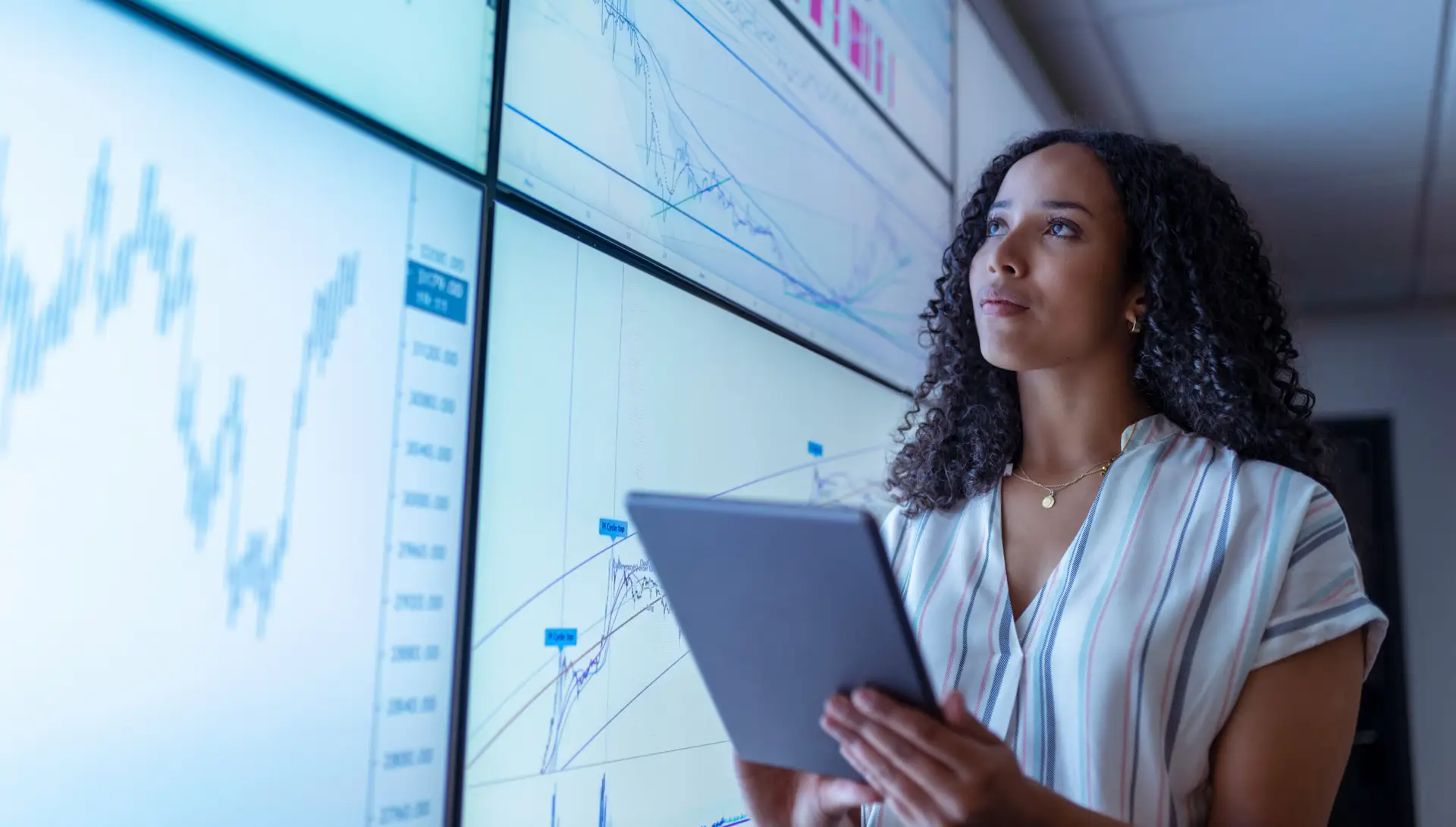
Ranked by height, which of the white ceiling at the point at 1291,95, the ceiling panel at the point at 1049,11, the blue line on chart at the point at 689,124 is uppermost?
the ceiling panel at the point at 1049,11

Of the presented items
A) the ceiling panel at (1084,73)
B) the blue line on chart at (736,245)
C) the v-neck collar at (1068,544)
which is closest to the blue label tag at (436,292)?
the blue line on chart at (736,245)

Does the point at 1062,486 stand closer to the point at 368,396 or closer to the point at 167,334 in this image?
the point at 368,396

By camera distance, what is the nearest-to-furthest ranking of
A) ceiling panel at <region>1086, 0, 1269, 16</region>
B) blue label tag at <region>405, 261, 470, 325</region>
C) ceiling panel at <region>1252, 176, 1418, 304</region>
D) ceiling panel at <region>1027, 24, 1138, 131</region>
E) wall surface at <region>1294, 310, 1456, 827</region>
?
blue label tag at <region>405, 261, 470, 325</region>
ceiling panel at <region>1086, 0, 1269, 16</region>
ceiling panel at <region>1027, 24, 1138, 131</region>
ceiling panel at <region>1252, 176, 1418, 304</region>
wall surface at <region>1294, 310, 1456, 827</region>

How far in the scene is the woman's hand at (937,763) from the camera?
0.69 metres

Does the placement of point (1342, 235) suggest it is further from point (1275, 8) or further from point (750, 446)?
point (750, 446)

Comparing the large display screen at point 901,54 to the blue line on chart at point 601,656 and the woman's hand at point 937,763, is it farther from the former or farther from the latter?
the woman's hand at point 937,763

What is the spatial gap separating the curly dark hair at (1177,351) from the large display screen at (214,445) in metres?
0.59

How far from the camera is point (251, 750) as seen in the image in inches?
32.9

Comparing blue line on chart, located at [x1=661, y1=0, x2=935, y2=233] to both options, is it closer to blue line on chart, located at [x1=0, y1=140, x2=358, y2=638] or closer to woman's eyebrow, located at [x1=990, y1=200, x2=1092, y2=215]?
woman's eyebrow, located at [x1=990, y1=200, x2=1092, y2=215]

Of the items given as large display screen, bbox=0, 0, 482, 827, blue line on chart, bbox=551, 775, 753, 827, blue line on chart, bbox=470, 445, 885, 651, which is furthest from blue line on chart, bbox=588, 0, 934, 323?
blue line on chart, bbox=551, 775, 753, 827

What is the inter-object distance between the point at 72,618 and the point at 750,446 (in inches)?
39.1

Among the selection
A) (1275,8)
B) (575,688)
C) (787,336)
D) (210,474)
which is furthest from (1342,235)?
(210,474)

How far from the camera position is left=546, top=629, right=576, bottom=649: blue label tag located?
3.74 ft

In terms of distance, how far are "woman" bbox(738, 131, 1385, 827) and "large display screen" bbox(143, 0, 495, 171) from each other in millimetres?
590
